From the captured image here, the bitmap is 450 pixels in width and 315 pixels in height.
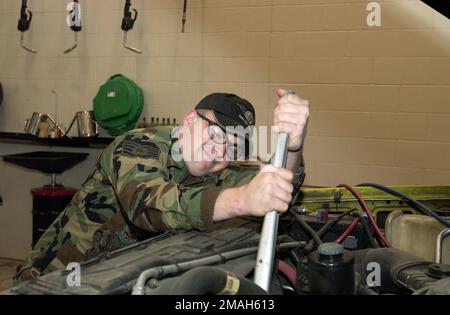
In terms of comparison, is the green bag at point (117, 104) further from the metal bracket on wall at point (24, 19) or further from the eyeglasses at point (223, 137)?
the eyeglasses at point (223, 137)

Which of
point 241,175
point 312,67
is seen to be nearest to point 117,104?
point 312,67

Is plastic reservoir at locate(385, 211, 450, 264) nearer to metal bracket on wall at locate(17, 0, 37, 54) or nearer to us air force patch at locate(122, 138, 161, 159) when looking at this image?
us air force patch at locate(122, 138, 161, 159)

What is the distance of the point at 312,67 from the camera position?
377 cm

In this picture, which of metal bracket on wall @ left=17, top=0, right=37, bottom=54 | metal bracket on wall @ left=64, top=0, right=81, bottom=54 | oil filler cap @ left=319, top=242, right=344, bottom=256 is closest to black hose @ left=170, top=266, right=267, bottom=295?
oil filler cap @ left=319, top=242, right=344, bottom=256

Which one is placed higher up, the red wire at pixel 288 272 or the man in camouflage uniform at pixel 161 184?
the man in camouflage uniform at pixel 161 184

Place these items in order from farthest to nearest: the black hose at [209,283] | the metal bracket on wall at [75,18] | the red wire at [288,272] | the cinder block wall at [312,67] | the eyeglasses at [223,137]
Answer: the metal bracket on wall at [75,18], the cinder block wall at [312,67], the eyeglasses at [223,137], the red wire at [288,272], the black hose at [209,283]

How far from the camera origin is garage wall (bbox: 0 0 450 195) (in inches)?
140

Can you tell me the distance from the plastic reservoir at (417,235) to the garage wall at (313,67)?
1945 mm

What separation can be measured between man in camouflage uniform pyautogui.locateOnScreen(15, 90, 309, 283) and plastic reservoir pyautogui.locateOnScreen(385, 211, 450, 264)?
374 millimetres

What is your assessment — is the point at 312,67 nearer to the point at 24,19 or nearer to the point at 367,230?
the point at 367,230

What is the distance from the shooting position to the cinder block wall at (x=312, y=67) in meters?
3.55

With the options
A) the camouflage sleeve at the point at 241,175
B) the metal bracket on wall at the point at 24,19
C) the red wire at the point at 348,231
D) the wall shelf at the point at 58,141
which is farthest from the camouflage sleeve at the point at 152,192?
the metal bracket on wall at the point at 24,19

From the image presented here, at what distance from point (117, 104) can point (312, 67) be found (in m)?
1.52
